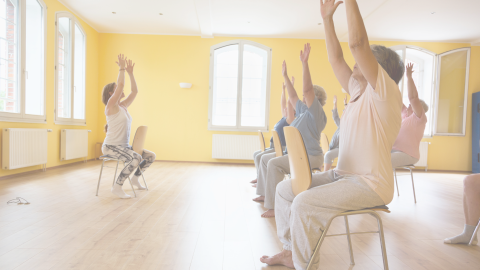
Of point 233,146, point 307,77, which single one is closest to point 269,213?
point 307,77

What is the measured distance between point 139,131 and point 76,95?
3600 mm

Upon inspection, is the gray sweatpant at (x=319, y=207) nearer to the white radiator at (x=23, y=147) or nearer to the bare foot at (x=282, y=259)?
the bare foot at (x=282, y=259)

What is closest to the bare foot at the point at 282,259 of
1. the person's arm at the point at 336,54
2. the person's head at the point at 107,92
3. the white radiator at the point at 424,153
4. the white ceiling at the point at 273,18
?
the person's arm at the point at 336,54

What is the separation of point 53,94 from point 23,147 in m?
1.26

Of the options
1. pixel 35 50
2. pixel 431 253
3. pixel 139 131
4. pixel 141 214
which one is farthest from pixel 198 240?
pixel 35 50

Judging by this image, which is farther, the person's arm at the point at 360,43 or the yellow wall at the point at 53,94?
the yellow wall at the point at 53,94

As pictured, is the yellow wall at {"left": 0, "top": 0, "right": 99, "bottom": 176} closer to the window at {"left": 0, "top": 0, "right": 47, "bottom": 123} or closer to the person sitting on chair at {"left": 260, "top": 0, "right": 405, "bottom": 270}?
the window at {"left": 0, "top": 0, "right": 47, "bottom": 123}

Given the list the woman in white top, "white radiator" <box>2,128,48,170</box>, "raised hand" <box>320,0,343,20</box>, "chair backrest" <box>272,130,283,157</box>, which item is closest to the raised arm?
"chair backrest" <box>272,130,283,157</box>

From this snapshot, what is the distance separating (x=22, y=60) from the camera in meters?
4.50

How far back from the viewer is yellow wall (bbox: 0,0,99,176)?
5129 mm

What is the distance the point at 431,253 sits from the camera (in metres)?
1.96

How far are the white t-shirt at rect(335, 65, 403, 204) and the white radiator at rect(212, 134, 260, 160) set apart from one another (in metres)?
5.63

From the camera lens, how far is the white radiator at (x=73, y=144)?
554 cm

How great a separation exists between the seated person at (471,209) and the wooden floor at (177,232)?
68 millimetres
